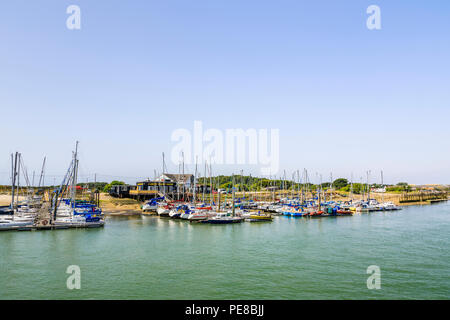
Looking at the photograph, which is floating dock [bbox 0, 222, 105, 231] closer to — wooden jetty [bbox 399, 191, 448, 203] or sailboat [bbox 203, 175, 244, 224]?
sailboat [bbox 203, 175, 244, 224]

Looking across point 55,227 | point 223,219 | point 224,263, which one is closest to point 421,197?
point 223,219

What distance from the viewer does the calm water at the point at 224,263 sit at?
2434 cm

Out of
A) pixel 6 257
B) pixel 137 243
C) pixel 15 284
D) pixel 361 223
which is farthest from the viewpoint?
pixel 361 223

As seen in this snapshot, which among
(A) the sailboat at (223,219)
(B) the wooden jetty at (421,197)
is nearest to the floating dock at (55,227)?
(A) the sailboat at (223,219)

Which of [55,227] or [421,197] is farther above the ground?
[55,227]

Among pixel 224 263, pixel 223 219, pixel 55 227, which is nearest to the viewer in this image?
pixel 224 263

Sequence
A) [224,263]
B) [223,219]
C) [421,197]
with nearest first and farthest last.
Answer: [224,263] → [223,219] → [421,197]

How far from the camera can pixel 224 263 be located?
1271 inches

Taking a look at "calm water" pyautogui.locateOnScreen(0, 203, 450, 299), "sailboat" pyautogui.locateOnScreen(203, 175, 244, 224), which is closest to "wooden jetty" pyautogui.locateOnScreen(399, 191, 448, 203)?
"calm water" pyautogui.locateOnScreen(0, 203, 450, 299)

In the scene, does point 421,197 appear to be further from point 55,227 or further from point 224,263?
point 55,227

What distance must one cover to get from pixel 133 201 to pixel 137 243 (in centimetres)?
5359
